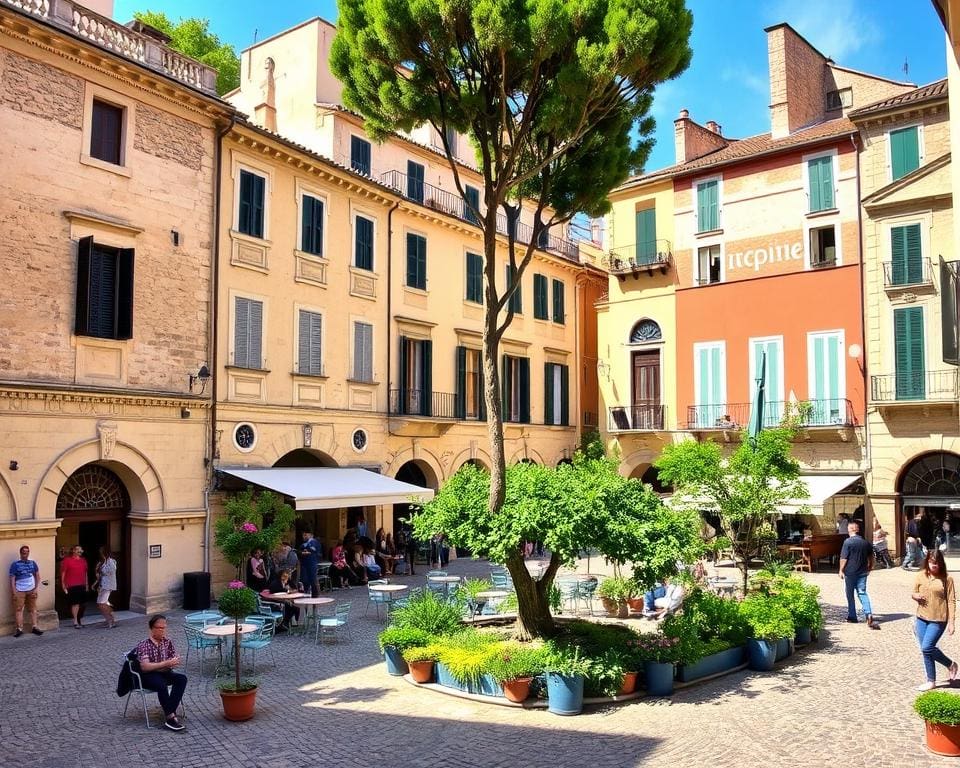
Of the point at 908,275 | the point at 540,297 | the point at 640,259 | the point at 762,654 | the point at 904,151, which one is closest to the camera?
the point at 762,654

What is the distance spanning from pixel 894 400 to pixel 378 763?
19.7 m

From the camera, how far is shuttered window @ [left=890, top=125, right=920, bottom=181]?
2381 centimetres

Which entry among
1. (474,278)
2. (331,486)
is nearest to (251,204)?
(331,486)

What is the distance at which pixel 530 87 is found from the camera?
44.4ft

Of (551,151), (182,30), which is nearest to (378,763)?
(551,151)

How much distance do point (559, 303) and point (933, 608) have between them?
74.0 ft

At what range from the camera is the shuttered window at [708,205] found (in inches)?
1106

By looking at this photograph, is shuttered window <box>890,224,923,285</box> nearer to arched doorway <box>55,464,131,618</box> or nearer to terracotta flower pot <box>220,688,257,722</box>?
arched doorway <box>55,464,131,618</box>

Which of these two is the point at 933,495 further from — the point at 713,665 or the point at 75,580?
the point at 75,580

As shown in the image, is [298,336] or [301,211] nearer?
[298,336]

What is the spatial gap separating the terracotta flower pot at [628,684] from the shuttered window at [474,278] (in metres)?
18.1

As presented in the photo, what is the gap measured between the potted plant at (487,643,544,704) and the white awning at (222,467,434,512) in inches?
323

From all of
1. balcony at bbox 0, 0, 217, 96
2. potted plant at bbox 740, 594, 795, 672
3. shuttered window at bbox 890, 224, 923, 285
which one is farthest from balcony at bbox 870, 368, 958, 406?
balcony at bbox 0, 0, 217, 96

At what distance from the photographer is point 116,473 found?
1714 centimetres
